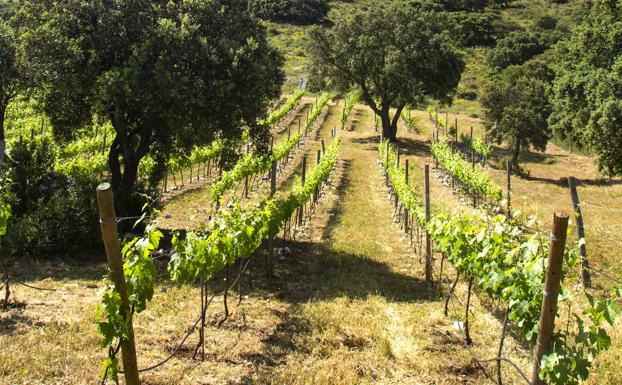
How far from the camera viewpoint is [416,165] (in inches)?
1093

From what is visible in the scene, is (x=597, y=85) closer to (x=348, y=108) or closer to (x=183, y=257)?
(x=183, y=257)

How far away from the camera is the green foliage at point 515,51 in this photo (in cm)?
6303

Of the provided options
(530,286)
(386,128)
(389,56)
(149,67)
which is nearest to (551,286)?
(530,286)

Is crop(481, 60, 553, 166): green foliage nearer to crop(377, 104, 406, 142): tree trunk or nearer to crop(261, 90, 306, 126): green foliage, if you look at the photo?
crop(377, 104, 406, 142): tree trunk

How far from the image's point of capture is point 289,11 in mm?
88875

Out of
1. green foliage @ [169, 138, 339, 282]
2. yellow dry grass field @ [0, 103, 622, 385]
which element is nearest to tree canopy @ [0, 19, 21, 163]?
yellow dry grass field @ [0, 103, 622, 385]

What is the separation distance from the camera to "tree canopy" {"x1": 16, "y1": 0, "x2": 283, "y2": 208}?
10.9 m

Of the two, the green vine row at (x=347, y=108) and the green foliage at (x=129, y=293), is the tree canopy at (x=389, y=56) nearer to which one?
the green vine row at (x=347, y=108)

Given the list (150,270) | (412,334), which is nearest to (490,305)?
(412,334)

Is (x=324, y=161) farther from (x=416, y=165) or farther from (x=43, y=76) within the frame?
(x=43, y=76)

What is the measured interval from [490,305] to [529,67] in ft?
131

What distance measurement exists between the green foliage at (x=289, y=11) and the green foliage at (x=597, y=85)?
230 feet

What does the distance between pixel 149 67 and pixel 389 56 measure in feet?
76.2

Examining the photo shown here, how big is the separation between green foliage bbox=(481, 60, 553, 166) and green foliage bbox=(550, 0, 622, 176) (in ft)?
23.5
